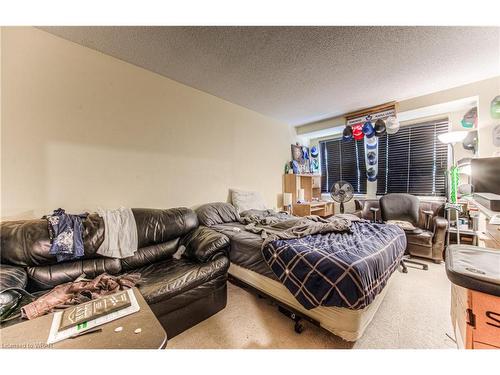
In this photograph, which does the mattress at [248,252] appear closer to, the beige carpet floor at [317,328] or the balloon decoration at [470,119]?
the beige carpet floor at [317,328]

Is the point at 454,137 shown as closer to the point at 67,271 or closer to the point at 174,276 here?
the point at 174,276

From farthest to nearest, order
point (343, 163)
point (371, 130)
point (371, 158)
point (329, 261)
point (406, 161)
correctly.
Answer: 1. point (343, 163)
2. point (371, 158)
3. point (406, 161)
4. point (371, 130)
5. point (329, 261)

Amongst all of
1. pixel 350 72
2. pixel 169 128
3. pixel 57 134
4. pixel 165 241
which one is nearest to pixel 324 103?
pixel 350 72

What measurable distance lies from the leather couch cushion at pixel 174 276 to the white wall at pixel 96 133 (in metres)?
0.92

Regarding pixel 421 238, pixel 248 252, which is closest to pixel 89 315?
pixel 248 252

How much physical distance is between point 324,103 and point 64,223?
3756 mm

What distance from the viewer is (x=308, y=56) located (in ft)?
6.52

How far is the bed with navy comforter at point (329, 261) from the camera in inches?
50.2

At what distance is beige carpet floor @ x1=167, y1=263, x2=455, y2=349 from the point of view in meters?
1.42

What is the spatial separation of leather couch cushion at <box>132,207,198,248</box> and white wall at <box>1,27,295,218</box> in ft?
1.26

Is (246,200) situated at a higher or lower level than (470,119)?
lower

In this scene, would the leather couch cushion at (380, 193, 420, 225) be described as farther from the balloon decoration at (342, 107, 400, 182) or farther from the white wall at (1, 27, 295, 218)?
the white wall at (1, 27, 295, 218)

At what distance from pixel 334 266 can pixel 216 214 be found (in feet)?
6.06

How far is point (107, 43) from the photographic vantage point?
1842mm
